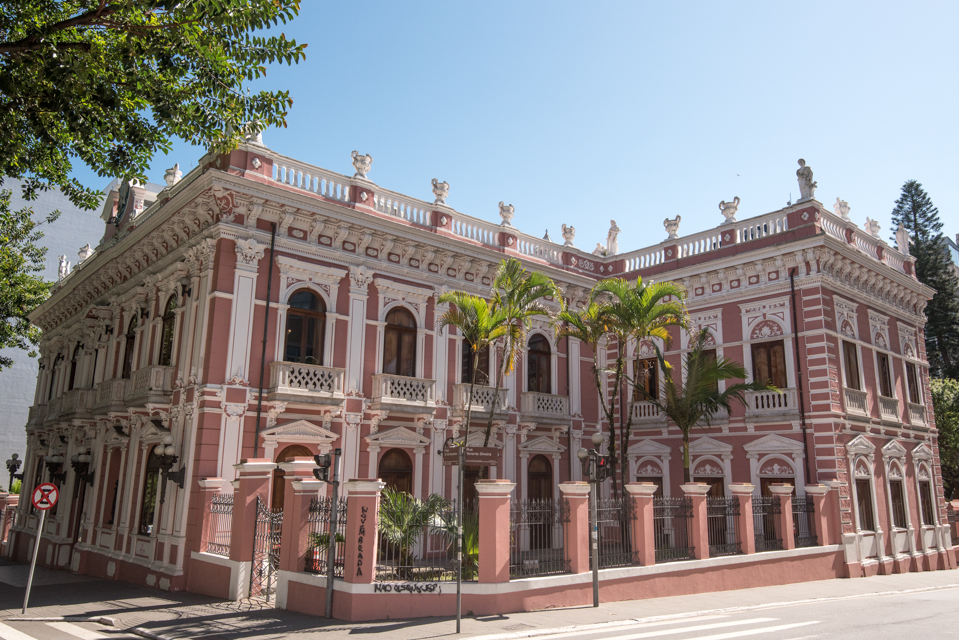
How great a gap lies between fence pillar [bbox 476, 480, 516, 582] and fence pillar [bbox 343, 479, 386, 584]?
173 cm

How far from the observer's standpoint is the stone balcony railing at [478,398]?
63.7 feet

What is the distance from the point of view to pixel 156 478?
17203mm

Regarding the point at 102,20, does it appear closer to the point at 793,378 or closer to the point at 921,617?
the point at 921,617

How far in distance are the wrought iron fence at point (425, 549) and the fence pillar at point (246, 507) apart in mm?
2620

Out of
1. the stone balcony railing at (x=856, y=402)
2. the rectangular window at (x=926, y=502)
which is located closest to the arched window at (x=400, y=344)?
the stone balcony railing at (x=856, y=402)

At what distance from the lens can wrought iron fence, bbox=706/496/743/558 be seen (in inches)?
608

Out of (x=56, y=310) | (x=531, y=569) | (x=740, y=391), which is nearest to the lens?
(x=531, y=569)

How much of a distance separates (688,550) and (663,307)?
5817mm

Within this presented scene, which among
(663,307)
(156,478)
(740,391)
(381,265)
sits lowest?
(156,478)

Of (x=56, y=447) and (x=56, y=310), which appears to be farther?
(x=56, y=310)

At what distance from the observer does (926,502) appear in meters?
22.7

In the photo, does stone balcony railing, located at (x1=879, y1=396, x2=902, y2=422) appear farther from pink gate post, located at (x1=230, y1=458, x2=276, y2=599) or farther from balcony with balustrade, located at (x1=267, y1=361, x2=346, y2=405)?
pink gate post, located at (x1=230, y1=458, x2=276, y2=599)

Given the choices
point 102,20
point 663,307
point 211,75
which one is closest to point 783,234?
point 663,307

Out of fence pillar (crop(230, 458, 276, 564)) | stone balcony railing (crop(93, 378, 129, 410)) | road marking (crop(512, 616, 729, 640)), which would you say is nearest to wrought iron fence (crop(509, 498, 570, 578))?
road marking (crop(512, 616, 729, 640))
